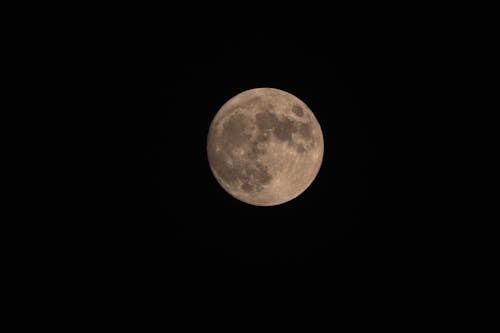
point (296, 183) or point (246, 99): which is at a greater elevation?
point (246, 99)

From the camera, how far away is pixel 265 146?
4.12 metres

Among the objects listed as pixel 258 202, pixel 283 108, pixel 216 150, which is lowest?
pixel 258 202

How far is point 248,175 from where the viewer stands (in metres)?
4.36

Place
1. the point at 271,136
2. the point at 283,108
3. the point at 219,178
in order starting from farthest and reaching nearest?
the point at 219,178 → the point at 283,108 → the point at 271,136

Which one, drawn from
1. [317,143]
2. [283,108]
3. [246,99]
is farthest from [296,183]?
[246,99]

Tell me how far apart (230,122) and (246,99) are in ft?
1.43

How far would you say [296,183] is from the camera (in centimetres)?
451

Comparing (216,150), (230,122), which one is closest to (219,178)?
(216,150)

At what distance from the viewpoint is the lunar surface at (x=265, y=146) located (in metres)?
4.17

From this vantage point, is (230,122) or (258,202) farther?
(258,202)

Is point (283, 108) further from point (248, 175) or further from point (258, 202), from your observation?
point (258, 202)

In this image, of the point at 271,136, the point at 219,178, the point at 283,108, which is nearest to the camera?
the point at 271,136

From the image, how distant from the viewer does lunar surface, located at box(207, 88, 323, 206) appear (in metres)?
4.17

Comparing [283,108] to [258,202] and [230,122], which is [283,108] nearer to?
[230,122]
